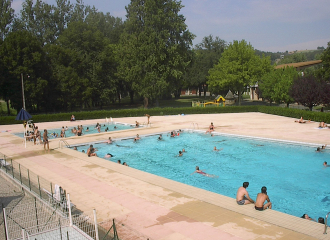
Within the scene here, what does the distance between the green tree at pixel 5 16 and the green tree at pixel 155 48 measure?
77.4 feet

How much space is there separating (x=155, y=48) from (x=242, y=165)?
122 feet

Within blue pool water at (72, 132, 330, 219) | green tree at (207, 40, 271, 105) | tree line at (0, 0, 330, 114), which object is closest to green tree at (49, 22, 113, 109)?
tree line at (0, 0, 330, 114)

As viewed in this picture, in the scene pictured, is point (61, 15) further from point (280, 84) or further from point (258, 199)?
point (258, 199)

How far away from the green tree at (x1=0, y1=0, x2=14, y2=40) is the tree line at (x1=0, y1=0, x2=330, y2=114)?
0.56ft

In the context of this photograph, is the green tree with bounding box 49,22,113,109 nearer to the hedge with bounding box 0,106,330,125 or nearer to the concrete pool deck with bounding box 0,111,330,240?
the hedge with bounding box 0,106,330,125

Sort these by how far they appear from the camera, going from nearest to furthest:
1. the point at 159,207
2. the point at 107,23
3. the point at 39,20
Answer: the point at 159,207, the point at 39,20, the point at 107,23

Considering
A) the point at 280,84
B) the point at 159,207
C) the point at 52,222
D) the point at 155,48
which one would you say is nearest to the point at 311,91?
the point at 280,84

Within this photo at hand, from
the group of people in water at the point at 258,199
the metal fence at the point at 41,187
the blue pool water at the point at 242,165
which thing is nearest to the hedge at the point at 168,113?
the blue pool water at the point at 242,165

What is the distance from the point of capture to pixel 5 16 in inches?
2179

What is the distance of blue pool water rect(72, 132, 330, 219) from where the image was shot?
46.5 ft

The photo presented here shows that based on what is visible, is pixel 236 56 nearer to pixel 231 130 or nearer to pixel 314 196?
pixel 231 130

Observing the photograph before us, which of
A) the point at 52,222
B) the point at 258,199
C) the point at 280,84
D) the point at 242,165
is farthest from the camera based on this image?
the point at 280,84

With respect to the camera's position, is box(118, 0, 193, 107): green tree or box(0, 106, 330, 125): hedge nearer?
box(0, 106, 330, 125): hedge

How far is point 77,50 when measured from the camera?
56719mm
